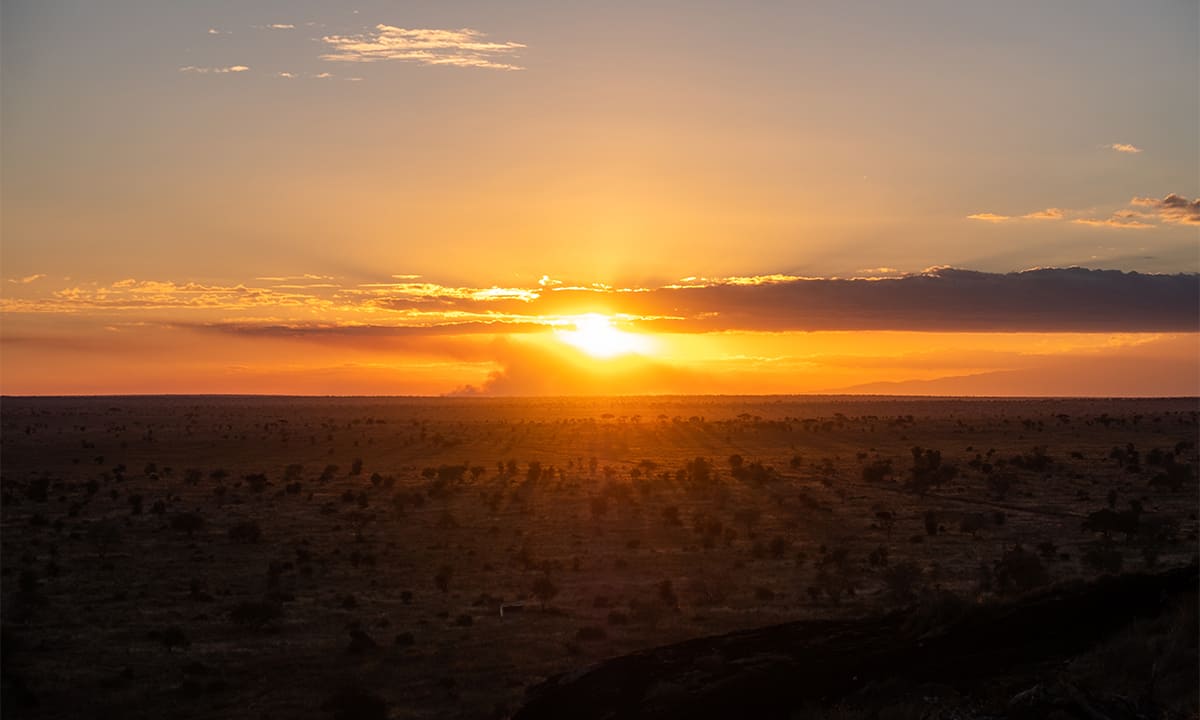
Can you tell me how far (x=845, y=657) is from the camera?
1622cm

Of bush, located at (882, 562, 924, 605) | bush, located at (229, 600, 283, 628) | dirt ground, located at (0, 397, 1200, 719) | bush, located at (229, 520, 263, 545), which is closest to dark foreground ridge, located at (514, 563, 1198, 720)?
dirt ground, located at (0, 397, 1200, 719)

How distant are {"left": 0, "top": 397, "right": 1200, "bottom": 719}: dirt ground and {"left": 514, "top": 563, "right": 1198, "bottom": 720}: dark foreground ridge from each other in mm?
2658

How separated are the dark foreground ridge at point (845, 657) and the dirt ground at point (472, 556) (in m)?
2.66

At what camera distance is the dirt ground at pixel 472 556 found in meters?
22.7

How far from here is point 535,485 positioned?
2157 inches

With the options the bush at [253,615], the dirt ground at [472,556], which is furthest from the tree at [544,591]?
the bush at [253,615]

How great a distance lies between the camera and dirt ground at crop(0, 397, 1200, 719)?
2267 centimetres

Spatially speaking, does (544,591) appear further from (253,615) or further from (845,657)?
(845,657)

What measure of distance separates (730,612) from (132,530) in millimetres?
24530

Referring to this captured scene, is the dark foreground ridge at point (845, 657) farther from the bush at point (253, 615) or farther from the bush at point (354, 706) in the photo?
the bush at point (253, 615)

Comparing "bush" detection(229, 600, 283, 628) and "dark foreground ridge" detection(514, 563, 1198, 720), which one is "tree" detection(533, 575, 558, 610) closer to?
"bush" detection(229, 600, 283, 628)

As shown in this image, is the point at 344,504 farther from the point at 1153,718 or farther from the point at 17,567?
the point at 1153,718

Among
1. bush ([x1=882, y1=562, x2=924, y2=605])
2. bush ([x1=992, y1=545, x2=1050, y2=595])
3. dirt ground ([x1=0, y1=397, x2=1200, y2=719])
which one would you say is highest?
bush ([x1=992, y1=545, x2=1050, y2=595])

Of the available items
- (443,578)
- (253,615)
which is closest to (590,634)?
(443,578)
